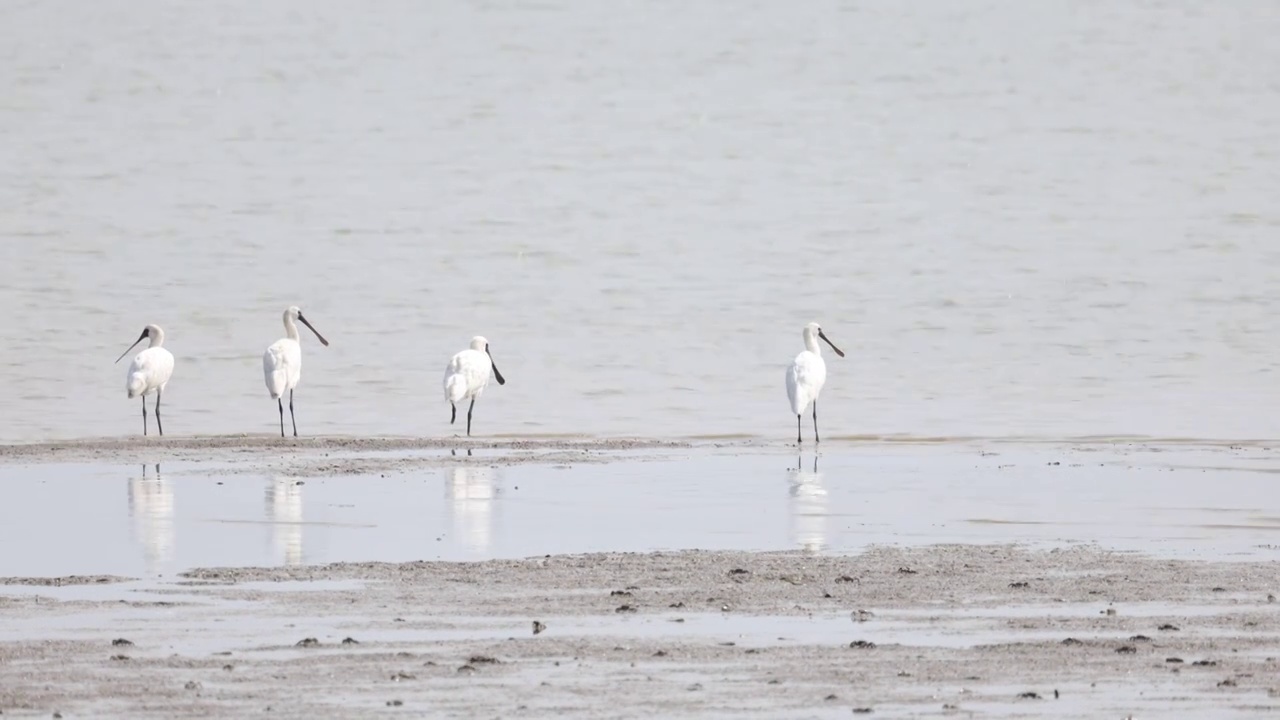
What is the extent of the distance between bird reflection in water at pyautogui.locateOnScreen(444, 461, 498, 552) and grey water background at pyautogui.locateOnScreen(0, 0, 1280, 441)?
5509 mm

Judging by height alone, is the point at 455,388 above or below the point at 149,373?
below

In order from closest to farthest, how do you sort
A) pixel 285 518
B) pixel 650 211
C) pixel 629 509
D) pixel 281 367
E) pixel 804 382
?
pixel 285 518
pixel 629 509
pixel 804 382
pixel 281 367
pixel 650 211

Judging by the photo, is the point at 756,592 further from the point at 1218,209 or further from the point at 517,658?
the point at 1218,209

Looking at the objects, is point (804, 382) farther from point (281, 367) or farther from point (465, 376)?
point (281, 367)

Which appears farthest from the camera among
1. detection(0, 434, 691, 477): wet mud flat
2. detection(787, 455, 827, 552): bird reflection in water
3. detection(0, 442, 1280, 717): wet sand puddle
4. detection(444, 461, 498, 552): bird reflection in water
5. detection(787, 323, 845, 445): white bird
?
detection(787, 323, 845, 445): white bird

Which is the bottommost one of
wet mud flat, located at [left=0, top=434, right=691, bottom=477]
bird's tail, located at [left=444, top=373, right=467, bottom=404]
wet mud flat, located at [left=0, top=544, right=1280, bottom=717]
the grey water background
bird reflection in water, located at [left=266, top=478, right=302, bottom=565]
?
wet mud flat, located at [left=0, top=544, right=1280, bottom=717]

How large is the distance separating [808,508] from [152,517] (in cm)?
417

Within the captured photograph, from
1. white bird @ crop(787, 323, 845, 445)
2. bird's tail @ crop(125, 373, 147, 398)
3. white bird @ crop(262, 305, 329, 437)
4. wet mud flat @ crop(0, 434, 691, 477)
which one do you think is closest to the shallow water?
wet mud flat @ crop(0, 434, 691, 477)

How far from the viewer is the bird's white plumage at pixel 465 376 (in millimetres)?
22984

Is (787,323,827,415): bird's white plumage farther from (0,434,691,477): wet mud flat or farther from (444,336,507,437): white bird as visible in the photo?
(444,336,507,437): white bird

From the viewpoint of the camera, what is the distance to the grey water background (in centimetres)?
2817

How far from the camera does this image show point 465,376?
912 inches

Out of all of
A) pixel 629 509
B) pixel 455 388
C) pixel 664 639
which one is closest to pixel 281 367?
pixel 455 388

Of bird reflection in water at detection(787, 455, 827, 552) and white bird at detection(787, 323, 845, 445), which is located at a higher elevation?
white bird at detection(787, 323, 845, 445)
